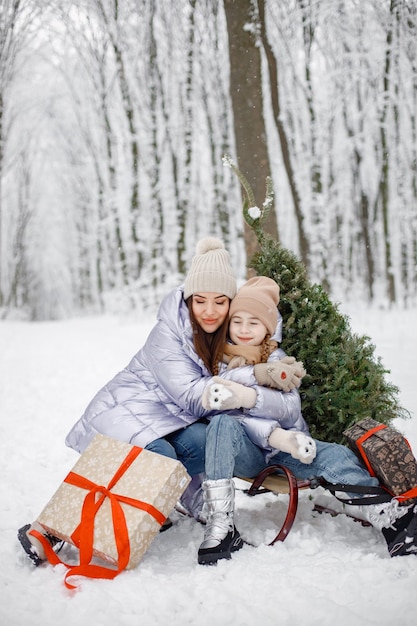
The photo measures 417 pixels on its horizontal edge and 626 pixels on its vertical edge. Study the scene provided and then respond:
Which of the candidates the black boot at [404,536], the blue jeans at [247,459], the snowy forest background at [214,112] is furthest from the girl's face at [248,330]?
the snowy forest background at [214,112]

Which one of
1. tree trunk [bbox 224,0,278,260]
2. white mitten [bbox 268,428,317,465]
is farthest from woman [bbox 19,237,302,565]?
tree trunk [bbox 224,0,278,260]

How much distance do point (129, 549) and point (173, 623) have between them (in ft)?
1.38

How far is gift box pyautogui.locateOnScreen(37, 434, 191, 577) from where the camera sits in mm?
2623

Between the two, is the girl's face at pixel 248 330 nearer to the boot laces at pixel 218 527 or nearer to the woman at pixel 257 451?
the woman at pixel 257 451

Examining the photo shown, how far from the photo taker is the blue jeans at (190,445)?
3.13 metres

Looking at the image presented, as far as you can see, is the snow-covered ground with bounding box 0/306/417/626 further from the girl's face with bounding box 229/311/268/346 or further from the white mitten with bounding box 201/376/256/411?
the girl's face with bounding box 229/311/268/346

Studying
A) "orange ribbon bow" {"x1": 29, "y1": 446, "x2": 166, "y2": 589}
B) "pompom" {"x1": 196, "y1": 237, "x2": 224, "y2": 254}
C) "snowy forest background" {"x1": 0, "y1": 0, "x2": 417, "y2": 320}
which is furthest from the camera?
"snowy forest background" {"x1": 0, "y1": 0, "x2": 417, "y2": 320}

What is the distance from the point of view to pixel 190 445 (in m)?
3.15

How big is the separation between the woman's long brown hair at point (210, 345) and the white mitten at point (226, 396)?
0.27 meters

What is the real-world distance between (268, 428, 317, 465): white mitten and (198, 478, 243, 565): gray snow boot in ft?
1.11

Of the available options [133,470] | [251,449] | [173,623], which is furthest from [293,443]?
[173,623]

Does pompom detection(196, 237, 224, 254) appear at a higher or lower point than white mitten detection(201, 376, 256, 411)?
higher

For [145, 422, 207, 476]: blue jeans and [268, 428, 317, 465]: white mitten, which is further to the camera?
[145, 422, 207, 476]: blue jeans

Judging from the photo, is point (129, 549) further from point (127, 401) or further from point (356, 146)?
point (356, 146)
